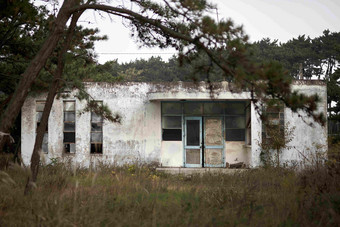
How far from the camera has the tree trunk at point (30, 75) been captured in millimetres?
6191

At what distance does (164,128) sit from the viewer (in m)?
14.2

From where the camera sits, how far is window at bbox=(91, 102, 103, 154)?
13625 millimetres

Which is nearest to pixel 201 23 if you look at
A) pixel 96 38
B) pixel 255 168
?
pixel 96 38

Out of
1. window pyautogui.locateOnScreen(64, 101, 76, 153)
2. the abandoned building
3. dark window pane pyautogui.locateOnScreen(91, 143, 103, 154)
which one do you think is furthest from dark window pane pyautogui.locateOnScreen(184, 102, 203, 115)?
window pyautogui.locateOnScreen(64, 101, 76, 153)

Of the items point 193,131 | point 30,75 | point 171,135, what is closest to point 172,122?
point 171,135

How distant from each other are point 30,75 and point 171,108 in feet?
27.3

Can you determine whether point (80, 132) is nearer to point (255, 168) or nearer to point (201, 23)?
point (255, 168)

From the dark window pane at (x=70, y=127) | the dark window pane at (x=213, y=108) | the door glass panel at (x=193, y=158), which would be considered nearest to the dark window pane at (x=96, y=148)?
the dark window pane at (x=70, y=127)

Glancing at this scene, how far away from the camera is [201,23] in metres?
5.25

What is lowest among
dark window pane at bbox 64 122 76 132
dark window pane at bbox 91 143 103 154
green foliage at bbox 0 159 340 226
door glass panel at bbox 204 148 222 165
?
green foliage at bbox 0 159 340 226

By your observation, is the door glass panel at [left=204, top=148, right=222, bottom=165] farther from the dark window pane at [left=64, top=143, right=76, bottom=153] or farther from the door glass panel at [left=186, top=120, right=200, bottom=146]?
the dark window pane at [left=64, top=143, right=76, bottom=153]

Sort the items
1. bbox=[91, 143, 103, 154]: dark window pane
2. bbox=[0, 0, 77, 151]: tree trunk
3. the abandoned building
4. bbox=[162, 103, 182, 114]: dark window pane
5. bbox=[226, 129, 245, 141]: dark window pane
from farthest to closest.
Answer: bbox=[226, 129, 245, 141]: dark window pane, bbox=[162, 103, 182, 114]: dark window pane, bbox=[91, 143, 103, 154]: dark window pane, the abandoned building, bbox=[0, 0, 77, 151]: tree trunk

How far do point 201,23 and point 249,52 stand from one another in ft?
3.23

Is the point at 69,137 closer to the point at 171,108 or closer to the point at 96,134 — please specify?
the point at 96,134
